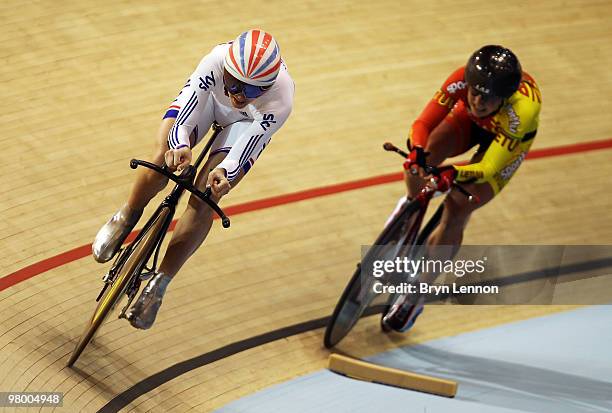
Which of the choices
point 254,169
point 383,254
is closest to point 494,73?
point 383,254

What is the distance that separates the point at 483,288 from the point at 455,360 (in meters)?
0.47

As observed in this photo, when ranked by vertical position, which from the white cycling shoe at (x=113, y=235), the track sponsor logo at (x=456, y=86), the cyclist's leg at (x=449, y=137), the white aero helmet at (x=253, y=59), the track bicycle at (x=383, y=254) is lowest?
the track bicycle at (x=383, y=254)

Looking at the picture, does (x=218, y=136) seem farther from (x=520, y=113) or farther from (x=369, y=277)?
(x=520, y=113)

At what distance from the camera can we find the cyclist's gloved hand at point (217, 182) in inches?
149

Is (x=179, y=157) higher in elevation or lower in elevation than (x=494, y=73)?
lower

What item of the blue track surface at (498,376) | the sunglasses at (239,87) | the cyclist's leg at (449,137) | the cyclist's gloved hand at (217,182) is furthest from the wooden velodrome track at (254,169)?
the sunglasses at (239,87)

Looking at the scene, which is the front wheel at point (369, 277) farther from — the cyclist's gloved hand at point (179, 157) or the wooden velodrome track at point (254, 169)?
the cyclist's gloved hand at point (179, 157)

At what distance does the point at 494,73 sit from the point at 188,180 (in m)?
1.39

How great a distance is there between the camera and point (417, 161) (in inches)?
170

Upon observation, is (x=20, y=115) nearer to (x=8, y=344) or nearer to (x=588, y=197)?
(x=8, y=344)

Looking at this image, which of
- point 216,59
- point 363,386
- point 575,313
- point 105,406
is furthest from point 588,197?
point 105,406

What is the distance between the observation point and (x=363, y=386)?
4.56 m

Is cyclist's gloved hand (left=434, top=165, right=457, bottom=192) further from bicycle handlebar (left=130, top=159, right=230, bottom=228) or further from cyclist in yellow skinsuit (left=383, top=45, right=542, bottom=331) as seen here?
bicycle handlebar (left=130, top=159, right=230, bottom=228)

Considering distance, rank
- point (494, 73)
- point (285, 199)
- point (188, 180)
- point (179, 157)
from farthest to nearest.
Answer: point (285, 199), point (494, 73), point (188, 180), point (179, 157)
